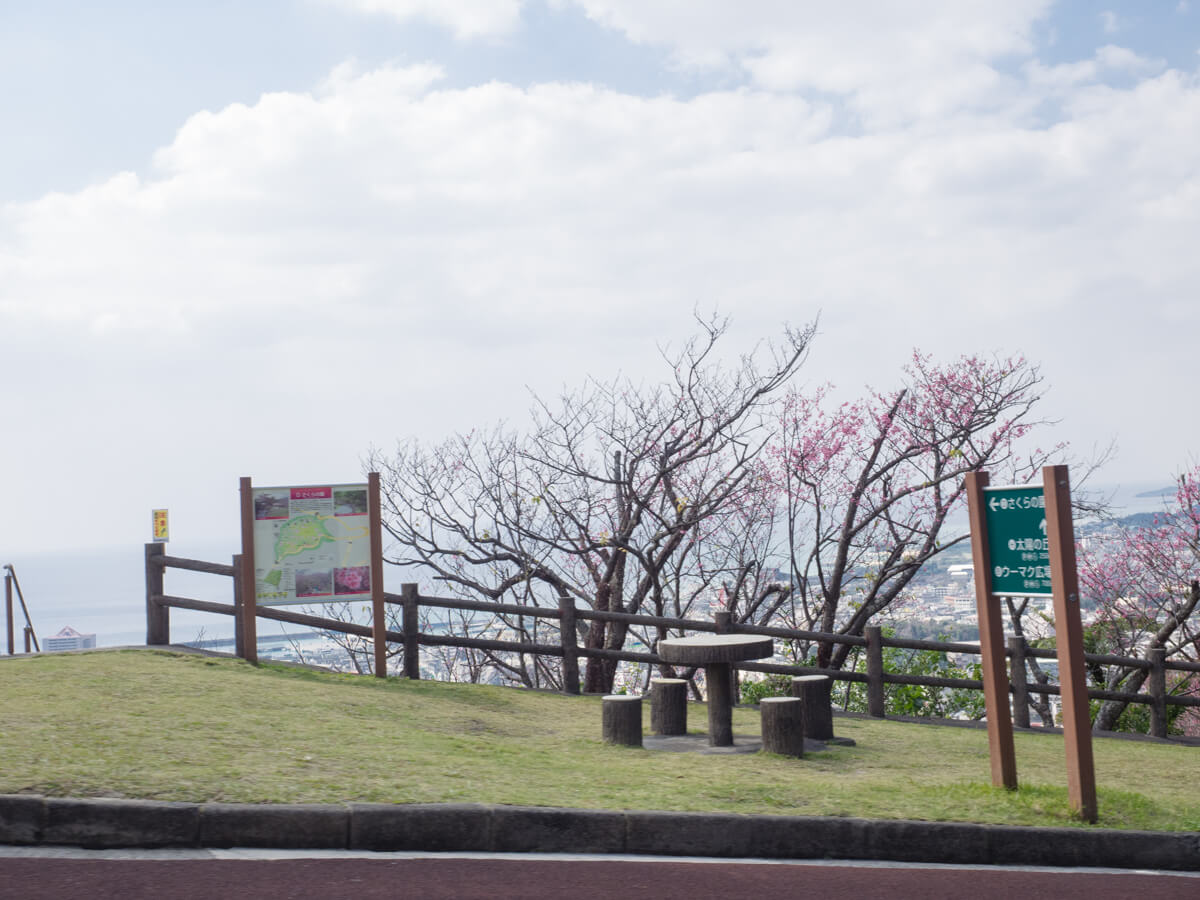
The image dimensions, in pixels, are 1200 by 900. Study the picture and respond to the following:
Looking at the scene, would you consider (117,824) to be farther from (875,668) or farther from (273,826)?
(875,668)

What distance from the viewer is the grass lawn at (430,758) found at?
19.4 ft

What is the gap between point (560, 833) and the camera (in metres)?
5.56

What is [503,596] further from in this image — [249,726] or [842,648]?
[249,726]

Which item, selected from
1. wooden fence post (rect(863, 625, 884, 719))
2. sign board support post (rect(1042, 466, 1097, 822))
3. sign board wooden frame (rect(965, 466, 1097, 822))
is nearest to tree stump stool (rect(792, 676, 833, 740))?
wooden fence post (rect(863, 625, 884, 719))

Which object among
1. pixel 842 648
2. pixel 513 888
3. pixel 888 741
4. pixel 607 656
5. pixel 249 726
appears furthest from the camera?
pixel 842 648

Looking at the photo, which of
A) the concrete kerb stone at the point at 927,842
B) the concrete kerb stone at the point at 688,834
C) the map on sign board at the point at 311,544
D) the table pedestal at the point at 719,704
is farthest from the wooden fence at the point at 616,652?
the concrete kerb stone at the point at 688,834

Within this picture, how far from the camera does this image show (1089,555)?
2114 centimetres

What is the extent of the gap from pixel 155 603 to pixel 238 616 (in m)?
1.22

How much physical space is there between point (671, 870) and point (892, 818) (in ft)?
4.99

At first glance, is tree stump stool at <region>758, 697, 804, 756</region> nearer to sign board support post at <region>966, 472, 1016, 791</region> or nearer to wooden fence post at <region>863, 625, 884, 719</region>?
sign board support post at <region>966, 472, 1016, 791</region>

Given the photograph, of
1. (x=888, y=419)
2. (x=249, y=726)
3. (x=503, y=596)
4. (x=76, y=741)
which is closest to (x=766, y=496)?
(x=888, y=419)

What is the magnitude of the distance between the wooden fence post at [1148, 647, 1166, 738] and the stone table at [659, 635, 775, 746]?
6.53 meters

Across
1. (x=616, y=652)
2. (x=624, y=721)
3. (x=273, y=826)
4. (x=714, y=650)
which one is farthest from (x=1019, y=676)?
(x=273, y=826)

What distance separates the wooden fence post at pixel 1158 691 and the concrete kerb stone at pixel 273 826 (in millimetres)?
11440
